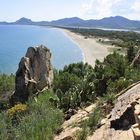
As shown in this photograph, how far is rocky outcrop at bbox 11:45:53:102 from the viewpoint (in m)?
29.3

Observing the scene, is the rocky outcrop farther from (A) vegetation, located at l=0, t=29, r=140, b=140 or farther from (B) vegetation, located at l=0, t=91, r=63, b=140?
(B) vegetation, located at l=0, t=91, r=63, b=140

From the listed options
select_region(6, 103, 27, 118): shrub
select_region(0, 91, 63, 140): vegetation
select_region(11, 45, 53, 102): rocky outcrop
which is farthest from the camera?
select_region(11, 45, 53, 102): rocky outcrop

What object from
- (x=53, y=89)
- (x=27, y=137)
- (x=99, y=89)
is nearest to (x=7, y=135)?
(x=27, y=137)

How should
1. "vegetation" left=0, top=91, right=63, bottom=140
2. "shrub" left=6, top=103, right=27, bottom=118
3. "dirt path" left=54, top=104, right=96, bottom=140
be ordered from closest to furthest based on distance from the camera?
1. "vegetation" left=0, top=91, right=63, bottom=140
2. "dirt path" left=54, top=104, right=96, bottom=140
3. "shrub" left=6, top=103, right=27, bottom=118

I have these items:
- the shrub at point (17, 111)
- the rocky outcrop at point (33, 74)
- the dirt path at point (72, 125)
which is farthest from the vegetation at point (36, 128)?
the rocky outcrop at point (33, 74)

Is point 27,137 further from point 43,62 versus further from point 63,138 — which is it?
point 43,62

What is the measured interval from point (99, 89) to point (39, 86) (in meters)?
5.14

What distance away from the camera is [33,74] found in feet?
99.5

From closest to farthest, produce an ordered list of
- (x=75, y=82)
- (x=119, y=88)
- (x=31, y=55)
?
(x=119, y=88) → (x=75, y=82) → (x=31, y=55)

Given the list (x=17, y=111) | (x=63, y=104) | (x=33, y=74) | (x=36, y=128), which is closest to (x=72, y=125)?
(x=36, y=128)

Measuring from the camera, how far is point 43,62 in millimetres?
30844

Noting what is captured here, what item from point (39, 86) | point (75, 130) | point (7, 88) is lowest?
point (7, 88)

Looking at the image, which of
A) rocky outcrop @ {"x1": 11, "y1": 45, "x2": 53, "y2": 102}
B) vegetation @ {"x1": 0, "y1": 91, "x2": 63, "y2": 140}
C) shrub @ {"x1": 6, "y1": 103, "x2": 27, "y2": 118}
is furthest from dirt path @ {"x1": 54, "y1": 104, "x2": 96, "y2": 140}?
rocky outcrop @ {"x1": 11, "y1": 45, "x2": 53, "y2": 102}

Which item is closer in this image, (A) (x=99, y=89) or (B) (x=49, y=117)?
(B) (x=49, y=117)
